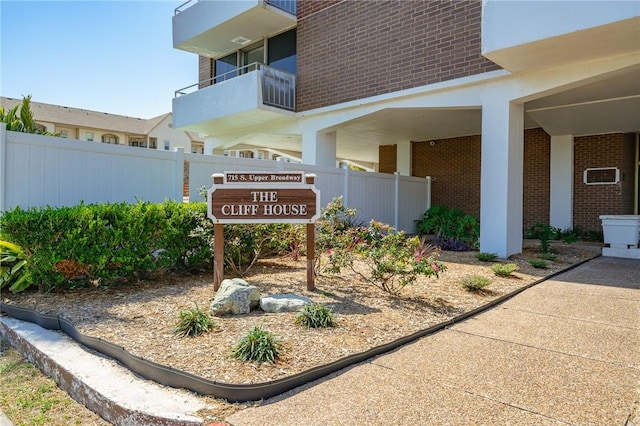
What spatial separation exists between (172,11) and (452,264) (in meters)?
14.3

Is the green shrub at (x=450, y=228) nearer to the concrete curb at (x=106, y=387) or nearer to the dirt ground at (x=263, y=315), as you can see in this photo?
the dirt ground at (x=263, y=315)

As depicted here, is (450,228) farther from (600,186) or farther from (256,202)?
(256,202)

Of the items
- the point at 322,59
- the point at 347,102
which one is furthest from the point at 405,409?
the point at 322,59

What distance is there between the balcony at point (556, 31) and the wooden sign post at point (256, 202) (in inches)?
192

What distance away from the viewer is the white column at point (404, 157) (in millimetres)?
17453

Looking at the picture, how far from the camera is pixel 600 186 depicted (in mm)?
13680

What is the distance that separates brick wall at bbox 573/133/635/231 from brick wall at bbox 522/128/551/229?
852mm

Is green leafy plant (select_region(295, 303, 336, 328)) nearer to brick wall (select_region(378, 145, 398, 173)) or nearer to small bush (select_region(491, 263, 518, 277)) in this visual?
small bush (select_region(491, 263, 518, 277))

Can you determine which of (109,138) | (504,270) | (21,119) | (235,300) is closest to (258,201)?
(235,300)

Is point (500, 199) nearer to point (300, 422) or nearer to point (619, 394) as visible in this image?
point (619, 394)

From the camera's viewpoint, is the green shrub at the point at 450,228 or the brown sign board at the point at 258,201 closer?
the brown sign board at the point at 258,201

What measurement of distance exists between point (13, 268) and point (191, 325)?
9.98ft

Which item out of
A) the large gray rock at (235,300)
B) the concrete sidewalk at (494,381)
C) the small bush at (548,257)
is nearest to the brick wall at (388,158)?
the small bush at (548,257)

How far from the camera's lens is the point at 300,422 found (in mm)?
2738
